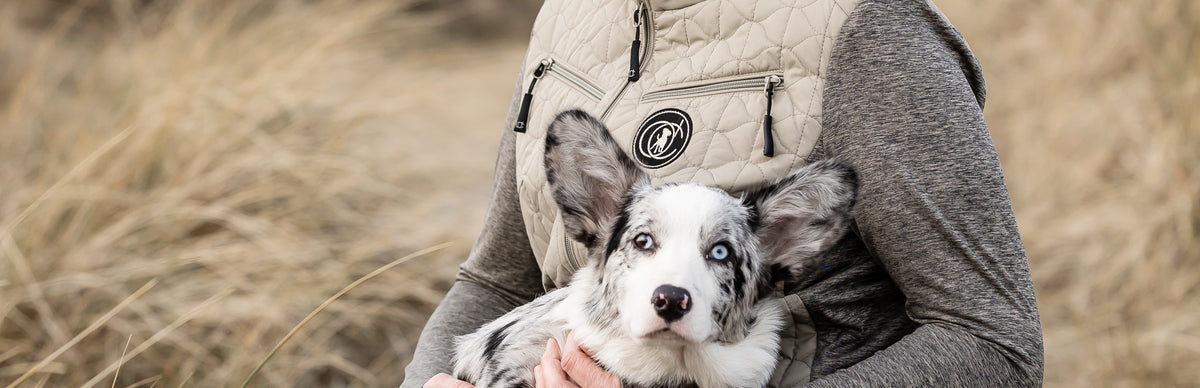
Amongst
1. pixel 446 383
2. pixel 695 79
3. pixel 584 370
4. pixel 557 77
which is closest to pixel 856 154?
pixel 695 79

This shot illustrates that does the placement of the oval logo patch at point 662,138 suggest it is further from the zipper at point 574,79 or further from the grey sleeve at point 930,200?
the grey sleeve at point 930,200

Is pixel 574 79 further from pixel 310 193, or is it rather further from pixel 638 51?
pixel 310 193

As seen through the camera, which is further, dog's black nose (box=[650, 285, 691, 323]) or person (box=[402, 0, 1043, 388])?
person (box=[402, 0, 1043, 388])

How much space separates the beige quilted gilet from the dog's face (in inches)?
4.0

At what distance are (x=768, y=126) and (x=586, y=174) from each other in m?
0.33

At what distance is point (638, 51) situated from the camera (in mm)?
1805

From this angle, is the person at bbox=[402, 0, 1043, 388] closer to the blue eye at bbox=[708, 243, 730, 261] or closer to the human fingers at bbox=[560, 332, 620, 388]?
the human fingers at bbox=[560, 332, 620, 388]

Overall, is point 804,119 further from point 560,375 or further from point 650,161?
point 560,375

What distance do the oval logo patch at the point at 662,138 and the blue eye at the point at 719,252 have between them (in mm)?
260

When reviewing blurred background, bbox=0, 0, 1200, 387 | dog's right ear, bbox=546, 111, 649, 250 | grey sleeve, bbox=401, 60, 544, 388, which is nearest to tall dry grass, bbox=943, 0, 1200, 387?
blurred background, bbox=0, 0, 1200, 387

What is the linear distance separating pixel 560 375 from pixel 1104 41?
638cm

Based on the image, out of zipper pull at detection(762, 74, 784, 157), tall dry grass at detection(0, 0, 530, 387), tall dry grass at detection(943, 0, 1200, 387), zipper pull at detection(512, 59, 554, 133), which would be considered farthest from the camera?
tall dry grass at detection(943, 0, 1200, 387)

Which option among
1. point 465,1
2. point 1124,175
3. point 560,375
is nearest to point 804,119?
point 560,375

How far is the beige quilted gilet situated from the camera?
1562 mm
